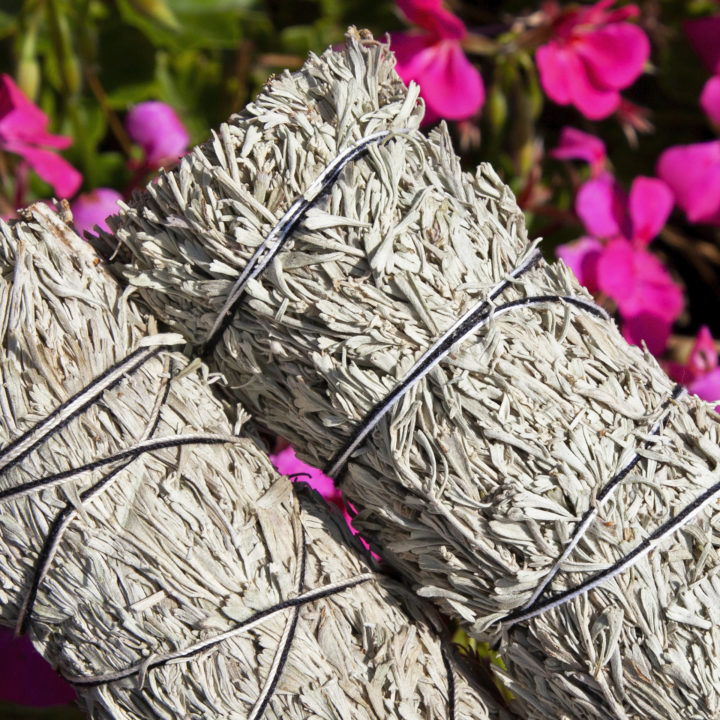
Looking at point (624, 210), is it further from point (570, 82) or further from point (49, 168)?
point (49, 168)

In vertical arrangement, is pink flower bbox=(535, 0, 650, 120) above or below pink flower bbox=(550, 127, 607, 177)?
above

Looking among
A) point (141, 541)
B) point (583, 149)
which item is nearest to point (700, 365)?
point (583, 149)

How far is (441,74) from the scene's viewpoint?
33.0 inches

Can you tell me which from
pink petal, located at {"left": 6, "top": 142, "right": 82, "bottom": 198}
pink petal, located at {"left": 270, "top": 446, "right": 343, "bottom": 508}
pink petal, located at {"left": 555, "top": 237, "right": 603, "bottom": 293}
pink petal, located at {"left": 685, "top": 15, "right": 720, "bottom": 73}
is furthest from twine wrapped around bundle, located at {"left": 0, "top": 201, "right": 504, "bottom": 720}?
pink petal, located at {"left": 685, "top": 15, "right": 720, "bottom": 73}

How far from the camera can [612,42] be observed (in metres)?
0.86

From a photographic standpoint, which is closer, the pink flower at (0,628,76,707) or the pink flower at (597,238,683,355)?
the pink flower at (0,628,76,707)

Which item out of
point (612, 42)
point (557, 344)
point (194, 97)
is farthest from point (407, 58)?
point (557, 344)

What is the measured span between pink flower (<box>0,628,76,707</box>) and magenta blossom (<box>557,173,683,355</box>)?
66 centimetres

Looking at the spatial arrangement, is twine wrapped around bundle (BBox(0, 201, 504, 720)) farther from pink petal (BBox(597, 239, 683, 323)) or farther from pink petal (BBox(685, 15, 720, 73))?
pink petal (BBox(685, 15, 720, 73))

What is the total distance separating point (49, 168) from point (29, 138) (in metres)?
0.03

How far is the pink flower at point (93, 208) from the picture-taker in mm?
862

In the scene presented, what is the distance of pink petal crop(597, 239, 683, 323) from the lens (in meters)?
0.84

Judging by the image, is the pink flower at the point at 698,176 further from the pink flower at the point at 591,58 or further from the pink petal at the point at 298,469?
the pink petal at the point at 298,469

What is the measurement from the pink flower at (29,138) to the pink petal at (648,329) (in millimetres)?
602
